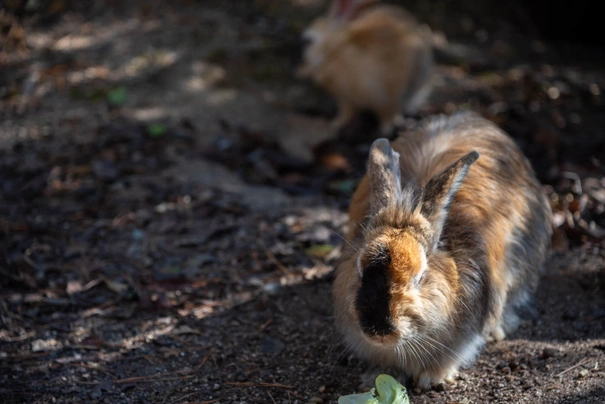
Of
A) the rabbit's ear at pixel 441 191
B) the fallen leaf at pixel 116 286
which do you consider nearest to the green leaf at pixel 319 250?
the fallen leaf at pixel 116 286

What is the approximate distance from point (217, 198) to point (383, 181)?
2242 millimetres

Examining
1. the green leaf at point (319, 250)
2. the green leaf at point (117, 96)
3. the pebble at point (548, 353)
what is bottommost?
the green leaf at point (319, 250)

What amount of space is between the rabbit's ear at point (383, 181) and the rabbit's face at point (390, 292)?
312 mm

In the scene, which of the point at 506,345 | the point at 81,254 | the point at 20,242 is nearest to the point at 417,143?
the point at 506,345

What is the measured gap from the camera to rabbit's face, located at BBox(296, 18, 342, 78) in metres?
7.45

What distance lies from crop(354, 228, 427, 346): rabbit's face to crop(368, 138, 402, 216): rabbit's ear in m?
0.31

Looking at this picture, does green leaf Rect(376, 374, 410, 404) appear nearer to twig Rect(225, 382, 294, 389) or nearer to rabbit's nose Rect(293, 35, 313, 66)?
twig Rect(225, 382, 294, 389)

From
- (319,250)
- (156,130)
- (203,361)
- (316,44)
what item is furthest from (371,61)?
(203,361)

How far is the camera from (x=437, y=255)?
10.8 ft

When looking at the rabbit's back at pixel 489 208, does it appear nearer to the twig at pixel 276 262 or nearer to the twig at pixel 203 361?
the twig at pixel 276 262

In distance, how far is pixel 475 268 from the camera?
341 centimetres

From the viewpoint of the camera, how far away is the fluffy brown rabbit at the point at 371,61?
7.07 metres

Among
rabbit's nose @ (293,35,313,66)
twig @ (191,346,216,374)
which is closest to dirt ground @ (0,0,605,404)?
twig @ (191,346,216,374)

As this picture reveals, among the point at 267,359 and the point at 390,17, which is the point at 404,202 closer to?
the point at 267,359
